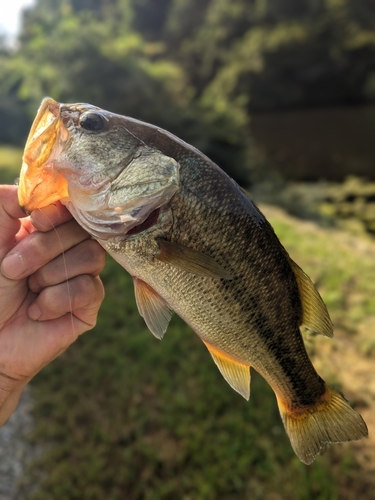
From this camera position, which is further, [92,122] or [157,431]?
[157,431]

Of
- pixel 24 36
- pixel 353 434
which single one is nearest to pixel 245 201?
pixel 353 434

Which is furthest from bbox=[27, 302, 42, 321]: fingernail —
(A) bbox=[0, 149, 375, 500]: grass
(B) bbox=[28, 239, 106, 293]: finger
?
(A) bbox=[0, 149, 375, 500]: grass

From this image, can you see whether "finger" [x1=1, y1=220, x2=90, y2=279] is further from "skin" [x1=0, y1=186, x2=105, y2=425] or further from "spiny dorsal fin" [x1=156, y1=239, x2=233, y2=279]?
"spiny dorsal fin" [x1=156, y1=239, x2=233, y2=279]

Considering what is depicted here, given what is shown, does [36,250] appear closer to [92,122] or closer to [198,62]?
[92,122]

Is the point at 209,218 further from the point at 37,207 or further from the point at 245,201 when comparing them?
the point at 37,207

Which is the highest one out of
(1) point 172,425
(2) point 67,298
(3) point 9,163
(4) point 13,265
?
(4) point 13,265

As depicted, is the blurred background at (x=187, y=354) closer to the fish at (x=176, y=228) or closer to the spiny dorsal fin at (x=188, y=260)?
the fish at (x=176, y=228)

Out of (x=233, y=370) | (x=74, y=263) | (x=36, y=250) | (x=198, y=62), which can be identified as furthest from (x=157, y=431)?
(x=198, y=62)
